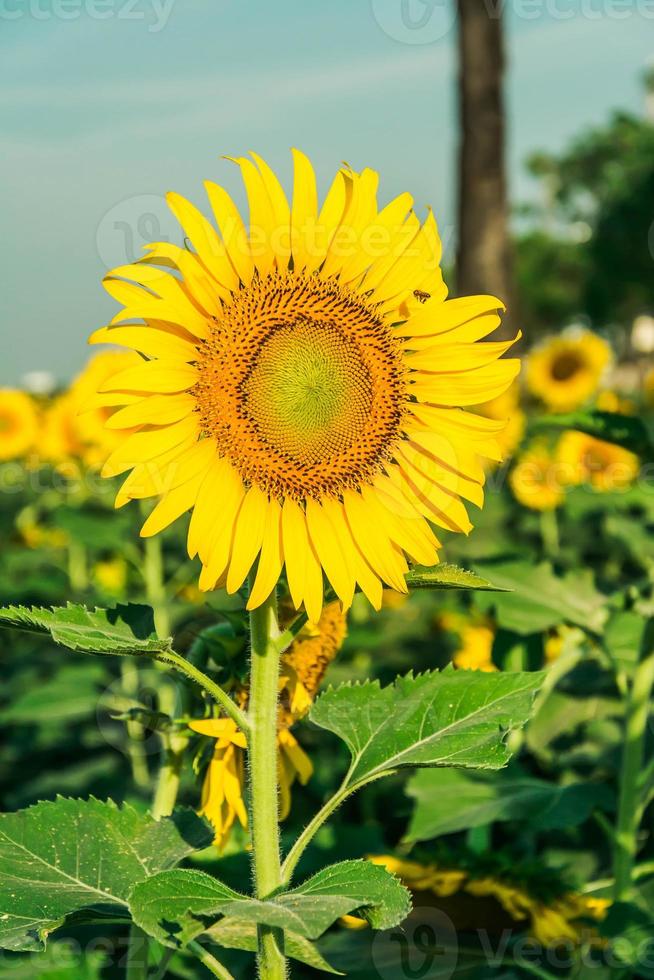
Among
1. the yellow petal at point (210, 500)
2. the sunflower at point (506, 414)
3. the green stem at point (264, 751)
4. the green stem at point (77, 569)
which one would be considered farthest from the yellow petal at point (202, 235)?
the sunflower at point (506, 414)

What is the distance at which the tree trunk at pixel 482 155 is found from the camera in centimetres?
1059

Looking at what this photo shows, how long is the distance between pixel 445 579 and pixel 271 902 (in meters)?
0.39

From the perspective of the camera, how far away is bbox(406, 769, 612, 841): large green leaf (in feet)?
6.88

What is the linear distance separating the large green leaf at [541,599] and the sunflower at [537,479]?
264cm

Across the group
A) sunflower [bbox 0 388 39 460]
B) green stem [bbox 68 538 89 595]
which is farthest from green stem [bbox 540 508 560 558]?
sunflower [bbox 0 388 39 460]

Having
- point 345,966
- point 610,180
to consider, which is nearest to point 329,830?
point 345,966

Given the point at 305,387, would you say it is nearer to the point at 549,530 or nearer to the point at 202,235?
the point at 202,235

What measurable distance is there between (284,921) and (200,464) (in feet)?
1.72

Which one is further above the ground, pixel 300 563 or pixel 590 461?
pixel 300 563

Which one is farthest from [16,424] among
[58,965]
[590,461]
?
[58,965]

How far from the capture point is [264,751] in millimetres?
1380

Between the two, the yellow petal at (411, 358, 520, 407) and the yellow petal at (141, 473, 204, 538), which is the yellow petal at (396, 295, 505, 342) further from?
the yellow petal at (141, 473, 204, 538)

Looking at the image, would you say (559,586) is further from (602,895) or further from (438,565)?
(438,565)

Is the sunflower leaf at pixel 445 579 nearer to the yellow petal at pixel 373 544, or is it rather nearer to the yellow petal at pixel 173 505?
the yellow petal at pixel 373 544
